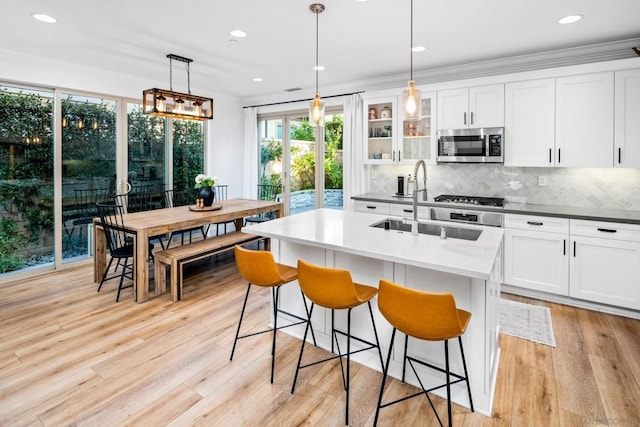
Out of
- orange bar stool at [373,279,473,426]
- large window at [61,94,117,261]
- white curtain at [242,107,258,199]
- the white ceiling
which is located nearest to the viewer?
orange bar stool at [373,279,473,426]

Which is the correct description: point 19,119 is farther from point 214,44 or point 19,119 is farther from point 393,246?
point 393,246

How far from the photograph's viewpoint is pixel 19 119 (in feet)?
14.0

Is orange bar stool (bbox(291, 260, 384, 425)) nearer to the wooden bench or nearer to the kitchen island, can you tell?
the kitchen island

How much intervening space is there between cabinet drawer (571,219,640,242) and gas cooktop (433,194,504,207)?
2.59 feet

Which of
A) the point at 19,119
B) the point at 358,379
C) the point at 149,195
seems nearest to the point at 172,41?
the point at 19,119

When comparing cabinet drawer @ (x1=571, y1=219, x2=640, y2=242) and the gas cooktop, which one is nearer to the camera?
cabinet drawer @ (x1=571, y1=219, x2=640, y2=242)

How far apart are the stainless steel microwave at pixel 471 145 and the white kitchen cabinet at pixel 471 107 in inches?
3.4

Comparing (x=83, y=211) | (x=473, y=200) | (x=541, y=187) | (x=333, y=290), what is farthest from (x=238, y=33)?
(x=541, y=187)

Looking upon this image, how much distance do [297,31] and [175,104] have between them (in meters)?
1.58

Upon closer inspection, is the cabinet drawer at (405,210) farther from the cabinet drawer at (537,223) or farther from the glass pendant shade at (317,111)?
the glass pendant shade at (317,111)

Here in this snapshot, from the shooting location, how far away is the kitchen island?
2.04 metres

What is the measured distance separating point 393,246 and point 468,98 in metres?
2.86

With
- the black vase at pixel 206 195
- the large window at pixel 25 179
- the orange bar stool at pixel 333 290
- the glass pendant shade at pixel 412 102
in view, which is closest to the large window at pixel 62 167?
the large window at pixel 25 179

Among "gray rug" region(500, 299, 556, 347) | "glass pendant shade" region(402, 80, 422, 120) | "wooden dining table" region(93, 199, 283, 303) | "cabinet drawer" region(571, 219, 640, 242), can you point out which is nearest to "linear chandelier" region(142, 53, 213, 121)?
"wooden dining table" region(93, 199, 283, 303)
